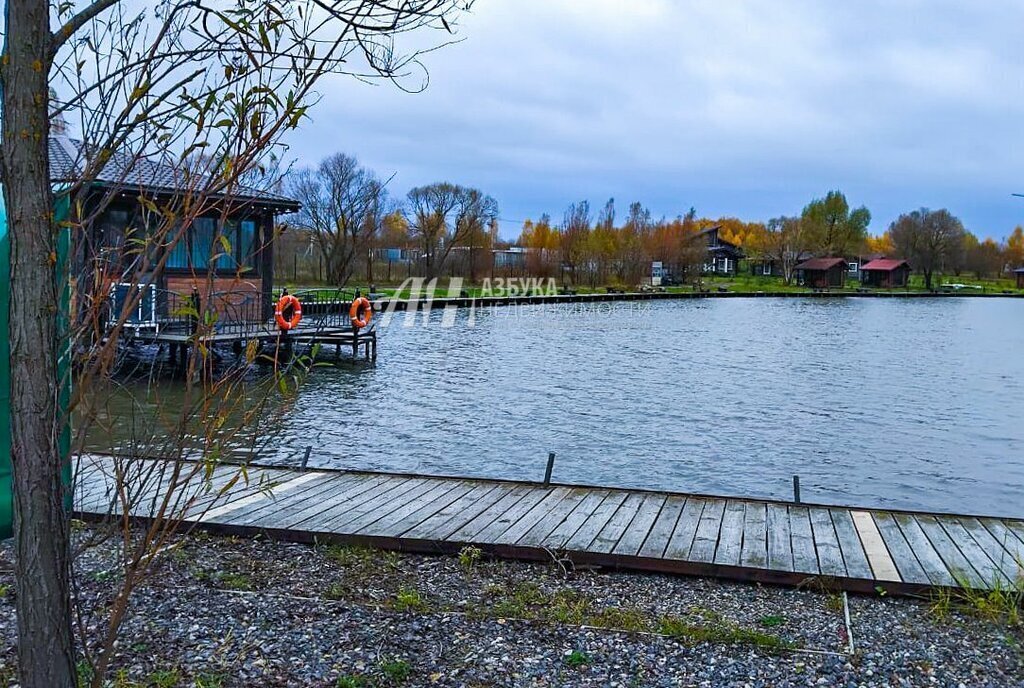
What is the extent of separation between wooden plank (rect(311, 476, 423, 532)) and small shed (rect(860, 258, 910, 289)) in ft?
246

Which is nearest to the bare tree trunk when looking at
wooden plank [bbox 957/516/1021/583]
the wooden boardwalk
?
the wooden boardwalk

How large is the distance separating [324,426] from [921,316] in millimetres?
33934

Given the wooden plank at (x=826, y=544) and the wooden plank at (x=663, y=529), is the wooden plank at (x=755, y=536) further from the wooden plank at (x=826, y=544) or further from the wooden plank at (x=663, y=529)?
the wooden plank at (x=663, y=529)

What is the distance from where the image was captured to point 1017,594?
10.9 ft

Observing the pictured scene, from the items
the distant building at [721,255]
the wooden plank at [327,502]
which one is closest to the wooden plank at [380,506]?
the wooden plank at [327,502]

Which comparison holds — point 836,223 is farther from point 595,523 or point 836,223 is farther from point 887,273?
point 595,523

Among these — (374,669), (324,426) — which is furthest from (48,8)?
(324,426)

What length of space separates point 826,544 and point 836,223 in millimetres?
81210

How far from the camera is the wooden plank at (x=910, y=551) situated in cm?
354

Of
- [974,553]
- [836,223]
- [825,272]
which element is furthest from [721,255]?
[974,553]

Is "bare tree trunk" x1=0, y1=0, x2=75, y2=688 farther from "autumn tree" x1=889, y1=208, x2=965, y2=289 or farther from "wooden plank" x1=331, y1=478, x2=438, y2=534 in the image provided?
"autumn tree" x1=889, y1=208, x2=965, y2=289

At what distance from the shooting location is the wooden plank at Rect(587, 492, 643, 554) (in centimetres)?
390

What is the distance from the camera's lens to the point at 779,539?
4070 mm

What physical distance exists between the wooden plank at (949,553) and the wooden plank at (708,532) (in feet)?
3.16
